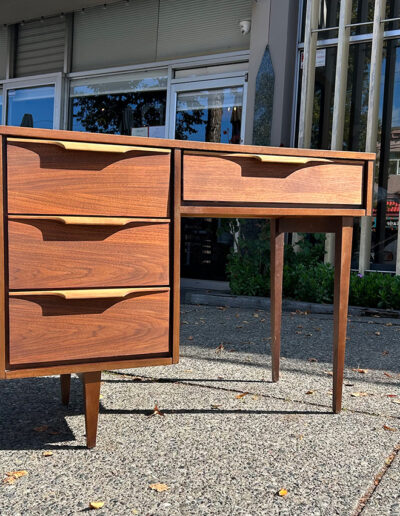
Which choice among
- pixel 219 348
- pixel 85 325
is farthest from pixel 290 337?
pixel 85 325

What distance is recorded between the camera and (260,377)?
131 inches

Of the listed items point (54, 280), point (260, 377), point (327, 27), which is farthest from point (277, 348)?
point (327, 27)

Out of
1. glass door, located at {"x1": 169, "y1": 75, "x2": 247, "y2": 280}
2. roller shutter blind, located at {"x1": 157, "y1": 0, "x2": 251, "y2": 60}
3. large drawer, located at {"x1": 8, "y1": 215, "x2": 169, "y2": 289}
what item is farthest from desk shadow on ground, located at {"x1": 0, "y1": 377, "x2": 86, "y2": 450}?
roller shutter blind, located at {"x1": 157, "y1": 0, "x2": 251, "y2": 60}

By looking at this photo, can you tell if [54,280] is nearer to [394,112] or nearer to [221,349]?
[221,349]

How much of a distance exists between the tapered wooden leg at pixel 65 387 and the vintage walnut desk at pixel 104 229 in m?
0.52

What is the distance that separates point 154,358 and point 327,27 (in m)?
5.82

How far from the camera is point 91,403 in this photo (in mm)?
2199

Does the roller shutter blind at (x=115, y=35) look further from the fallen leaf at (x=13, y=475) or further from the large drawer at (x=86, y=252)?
the fallen leaf at (x=13, y=475)

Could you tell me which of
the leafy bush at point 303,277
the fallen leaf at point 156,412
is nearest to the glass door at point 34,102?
the leafy bush at point 303,277

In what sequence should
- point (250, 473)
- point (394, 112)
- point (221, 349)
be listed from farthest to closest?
point (394, 112), point (221, 349), point (250, 473)

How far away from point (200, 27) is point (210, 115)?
3.73 ft

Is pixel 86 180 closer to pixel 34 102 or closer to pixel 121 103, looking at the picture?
pixel 121 103

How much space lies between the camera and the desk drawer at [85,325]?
2096 millimetres

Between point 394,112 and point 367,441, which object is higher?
point 394,112
